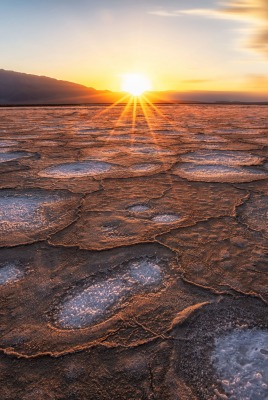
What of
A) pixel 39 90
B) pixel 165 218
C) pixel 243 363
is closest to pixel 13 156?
pixel 165 218

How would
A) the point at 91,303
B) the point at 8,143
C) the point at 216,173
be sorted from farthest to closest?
1. the point at 8,143
2. the point at 216,173
3. the point at 91,303

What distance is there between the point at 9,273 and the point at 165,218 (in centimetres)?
65

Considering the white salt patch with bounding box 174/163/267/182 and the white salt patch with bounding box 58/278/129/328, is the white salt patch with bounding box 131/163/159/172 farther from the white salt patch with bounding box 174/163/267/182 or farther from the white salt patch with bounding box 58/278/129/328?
the white salt patch with bounding box 58/278/129/328

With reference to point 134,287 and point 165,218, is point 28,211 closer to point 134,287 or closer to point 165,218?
point 165,218

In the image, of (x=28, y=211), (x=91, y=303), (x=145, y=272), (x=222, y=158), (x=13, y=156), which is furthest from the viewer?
(x=13, y=156)

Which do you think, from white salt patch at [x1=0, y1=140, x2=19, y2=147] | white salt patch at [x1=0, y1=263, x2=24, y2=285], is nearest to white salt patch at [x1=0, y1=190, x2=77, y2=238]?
white salt patch at [x1=0, y1=263, x2=24, y2=285]

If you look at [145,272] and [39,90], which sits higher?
[39,90]

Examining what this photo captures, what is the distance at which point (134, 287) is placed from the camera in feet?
3.21

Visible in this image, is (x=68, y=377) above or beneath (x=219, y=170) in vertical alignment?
beneath

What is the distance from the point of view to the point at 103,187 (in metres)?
1.84

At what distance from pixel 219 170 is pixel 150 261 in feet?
4.06

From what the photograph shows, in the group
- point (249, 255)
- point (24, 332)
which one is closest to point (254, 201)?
point (249, 255)

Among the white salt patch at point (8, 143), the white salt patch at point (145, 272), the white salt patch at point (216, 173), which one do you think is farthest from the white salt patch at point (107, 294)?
the white salt patch at point (8, 143)

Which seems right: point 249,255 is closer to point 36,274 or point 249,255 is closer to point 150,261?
point 150,261
